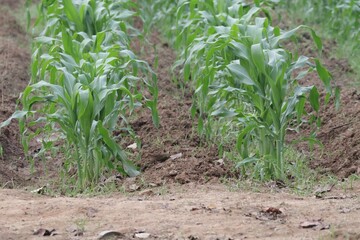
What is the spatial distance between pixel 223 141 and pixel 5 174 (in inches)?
70.6

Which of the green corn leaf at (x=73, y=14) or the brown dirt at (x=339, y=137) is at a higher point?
the green corn leaf at (x=73, y=14)

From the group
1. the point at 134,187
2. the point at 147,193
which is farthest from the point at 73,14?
the point at 147,193

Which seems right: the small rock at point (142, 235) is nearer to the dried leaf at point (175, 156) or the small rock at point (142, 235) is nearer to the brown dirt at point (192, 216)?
the brown dirt at point (192, 216)

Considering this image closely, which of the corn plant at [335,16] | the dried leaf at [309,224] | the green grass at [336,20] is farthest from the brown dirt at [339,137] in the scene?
the dried leaf at [309,224]

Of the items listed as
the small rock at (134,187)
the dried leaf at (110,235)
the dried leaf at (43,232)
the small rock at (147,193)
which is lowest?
the small rock at (134,187)

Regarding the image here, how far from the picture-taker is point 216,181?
642 cm

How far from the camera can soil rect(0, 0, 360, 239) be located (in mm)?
4809

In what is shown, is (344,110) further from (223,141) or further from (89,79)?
(89,79)

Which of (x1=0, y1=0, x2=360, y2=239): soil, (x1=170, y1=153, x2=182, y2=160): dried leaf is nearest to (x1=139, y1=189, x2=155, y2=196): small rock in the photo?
(x1=0, y1=0, x2=360, y2=239): soil

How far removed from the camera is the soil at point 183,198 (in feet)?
15.8

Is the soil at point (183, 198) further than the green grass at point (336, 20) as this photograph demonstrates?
No

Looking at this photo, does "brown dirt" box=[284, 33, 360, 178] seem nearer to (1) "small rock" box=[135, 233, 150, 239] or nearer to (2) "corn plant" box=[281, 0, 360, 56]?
(2) "corn plant" box=[281, 0, 360, 56]

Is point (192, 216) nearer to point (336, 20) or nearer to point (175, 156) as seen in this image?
point (175, 156)

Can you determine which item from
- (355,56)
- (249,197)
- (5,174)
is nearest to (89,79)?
(5,174)
